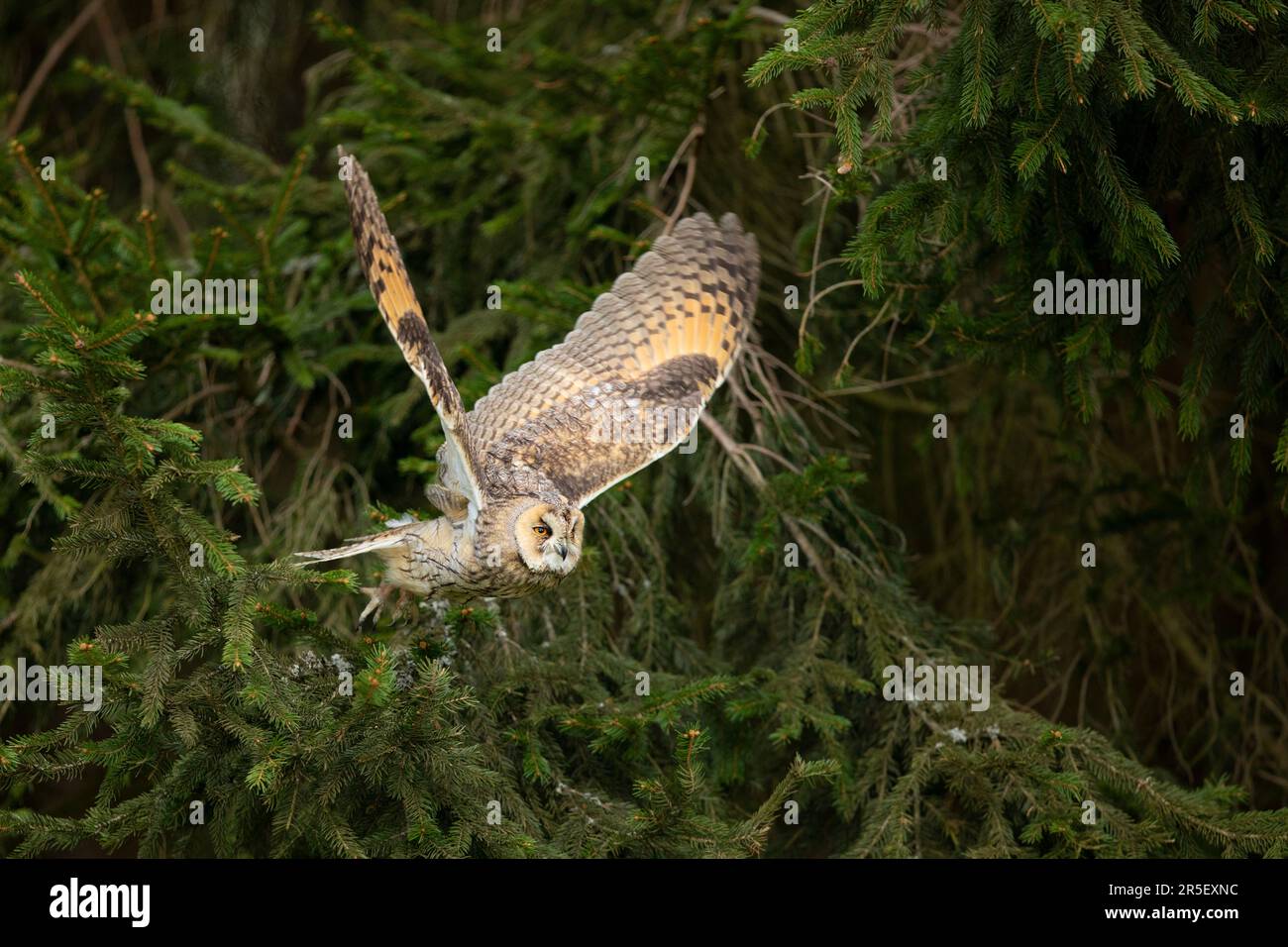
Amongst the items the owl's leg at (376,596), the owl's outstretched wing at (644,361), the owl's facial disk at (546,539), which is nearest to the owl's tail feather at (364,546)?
the owl's leg at (376,596)

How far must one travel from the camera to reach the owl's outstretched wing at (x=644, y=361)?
3.83 meters

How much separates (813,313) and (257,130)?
9.95ft

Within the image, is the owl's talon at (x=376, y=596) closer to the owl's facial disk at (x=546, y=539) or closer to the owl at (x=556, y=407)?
the owl at (x=556, y=407)

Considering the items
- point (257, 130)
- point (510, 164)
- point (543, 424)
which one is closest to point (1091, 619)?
point (543, 424)

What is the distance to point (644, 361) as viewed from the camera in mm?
4188

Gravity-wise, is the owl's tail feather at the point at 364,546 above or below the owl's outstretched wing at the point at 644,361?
below

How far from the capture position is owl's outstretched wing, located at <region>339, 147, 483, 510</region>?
305 centimetres

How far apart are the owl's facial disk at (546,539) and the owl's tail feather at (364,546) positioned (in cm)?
35

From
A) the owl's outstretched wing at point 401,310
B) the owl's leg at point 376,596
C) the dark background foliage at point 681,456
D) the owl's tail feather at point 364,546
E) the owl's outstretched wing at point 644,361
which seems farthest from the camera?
the owl's outstretched wing at point 644,361

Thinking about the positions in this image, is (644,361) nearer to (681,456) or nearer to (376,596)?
(681,456)

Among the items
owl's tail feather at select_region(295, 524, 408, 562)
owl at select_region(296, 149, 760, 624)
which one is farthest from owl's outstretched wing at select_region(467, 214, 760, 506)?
owl's tail feather at select_region(295, 524, 408, 562)

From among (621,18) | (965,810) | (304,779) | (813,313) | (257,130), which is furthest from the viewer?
(257,130)
